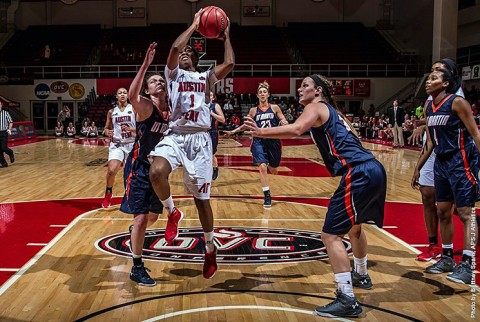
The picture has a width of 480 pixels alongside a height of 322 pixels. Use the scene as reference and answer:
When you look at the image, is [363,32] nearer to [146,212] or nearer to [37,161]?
[37,161]

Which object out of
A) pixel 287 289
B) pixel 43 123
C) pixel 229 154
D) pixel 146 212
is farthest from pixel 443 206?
pixel 43 123

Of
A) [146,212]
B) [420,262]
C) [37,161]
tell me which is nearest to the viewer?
[146,212]

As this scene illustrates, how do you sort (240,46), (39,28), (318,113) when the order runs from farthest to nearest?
(39,28) → (240,46) → (318,113)

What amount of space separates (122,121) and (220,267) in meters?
3.56

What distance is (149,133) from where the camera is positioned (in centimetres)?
500

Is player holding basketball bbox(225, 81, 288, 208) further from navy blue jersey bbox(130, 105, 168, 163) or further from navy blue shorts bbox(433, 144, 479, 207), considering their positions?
navy blue shorts bbox(433, 144, 479, 207)

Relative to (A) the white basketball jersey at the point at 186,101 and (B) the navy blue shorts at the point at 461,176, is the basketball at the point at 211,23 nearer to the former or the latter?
(A) the white basketball jersey at the point at 186,101

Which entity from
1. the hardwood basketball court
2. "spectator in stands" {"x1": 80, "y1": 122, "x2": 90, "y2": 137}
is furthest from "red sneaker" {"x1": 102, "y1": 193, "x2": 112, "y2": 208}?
"spectator in stands" {"x1": 80, "y1": 122, "x2": 90, "y2": 137}

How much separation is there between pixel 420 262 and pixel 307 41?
3115cm

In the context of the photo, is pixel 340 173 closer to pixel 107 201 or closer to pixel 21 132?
pixel 107 201

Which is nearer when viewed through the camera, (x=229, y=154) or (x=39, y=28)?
(x=229, y=154)

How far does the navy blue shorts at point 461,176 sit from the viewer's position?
190 inches

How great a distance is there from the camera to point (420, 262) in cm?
536

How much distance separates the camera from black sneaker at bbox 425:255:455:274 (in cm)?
499
